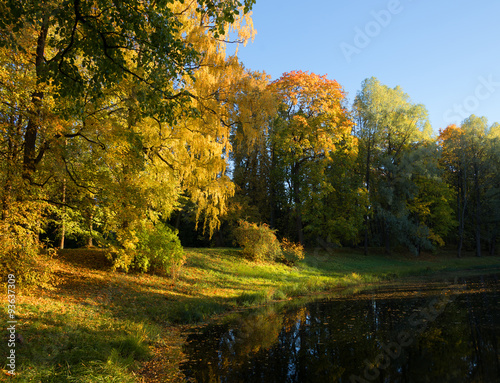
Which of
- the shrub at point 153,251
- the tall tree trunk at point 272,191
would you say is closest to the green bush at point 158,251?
the shrub at point 153,251

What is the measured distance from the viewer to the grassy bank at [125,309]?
5.69 meters

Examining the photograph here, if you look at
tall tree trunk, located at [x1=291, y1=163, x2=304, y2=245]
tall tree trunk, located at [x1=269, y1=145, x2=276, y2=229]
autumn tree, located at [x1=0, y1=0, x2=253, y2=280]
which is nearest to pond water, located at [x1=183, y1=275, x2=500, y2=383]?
autumn tree, located at [x1=0, y1=0, x2=253, y2=280]

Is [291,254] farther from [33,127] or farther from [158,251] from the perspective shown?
[33,127]

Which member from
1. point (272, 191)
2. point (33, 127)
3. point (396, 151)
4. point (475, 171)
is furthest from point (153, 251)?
point (475, 171)

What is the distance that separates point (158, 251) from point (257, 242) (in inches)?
337

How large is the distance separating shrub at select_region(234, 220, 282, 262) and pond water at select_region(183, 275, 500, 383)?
27.9 ft

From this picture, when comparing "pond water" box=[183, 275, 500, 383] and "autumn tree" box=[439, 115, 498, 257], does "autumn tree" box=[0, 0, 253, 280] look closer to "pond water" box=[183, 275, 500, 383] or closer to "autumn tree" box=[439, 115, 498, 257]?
"pond water" box=[183, 275, 500, 383]

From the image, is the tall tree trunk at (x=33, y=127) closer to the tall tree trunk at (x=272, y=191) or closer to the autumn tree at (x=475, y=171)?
the tall tree trunk at (x=272, y=191)

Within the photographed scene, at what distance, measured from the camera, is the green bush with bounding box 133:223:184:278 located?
13.2 metres

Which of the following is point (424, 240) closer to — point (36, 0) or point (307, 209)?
point (307, 209)

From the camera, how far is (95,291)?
10531 millimetres

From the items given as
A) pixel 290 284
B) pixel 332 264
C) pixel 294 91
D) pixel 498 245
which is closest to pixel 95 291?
pixel 290 284

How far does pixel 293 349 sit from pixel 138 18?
7.07m

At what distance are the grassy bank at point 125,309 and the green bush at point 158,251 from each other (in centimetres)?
51
